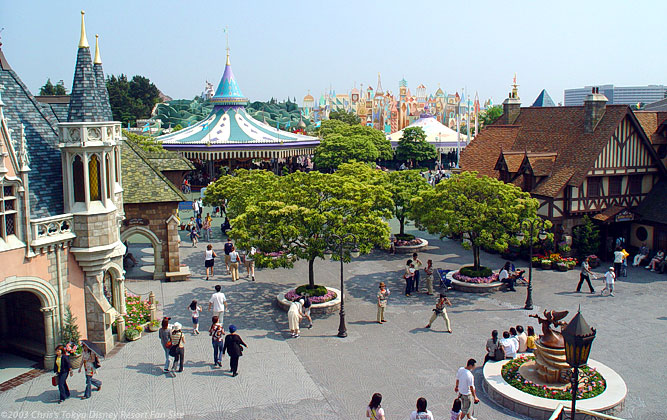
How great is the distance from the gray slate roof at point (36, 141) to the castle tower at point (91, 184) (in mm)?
487

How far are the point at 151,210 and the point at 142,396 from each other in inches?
459

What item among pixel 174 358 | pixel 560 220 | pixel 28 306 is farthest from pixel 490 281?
pixel 28 306

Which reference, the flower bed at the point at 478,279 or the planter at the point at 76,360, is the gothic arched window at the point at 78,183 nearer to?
the planter at the point at 76,360

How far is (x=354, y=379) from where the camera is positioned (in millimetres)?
15883

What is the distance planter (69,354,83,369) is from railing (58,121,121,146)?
5493 mm

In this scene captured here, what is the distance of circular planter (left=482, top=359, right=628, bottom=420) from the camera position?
45.9 feet

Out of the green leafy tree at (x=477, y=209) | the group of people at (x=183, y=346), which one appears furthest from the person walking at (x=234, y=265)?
the group of people at (x=183, y=346)

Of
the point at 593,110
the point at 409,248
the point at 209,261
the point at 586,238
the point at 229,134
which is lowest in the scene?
the point at 409,248

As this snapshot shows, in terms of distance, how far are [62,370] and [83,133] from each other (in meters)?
6.09

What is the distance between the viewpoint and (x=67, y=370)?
569 inches

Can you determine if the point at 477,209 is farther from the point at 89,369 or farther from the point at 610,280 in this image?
the point at 89,369

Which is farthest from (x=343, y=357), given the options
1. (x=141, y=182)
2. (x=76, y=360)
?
(x=141, y=182)

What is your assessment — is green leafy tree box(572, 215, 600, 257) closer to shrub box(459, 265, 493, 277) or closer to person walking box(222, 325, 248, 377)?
shrub box(459, 265, 493, 277)

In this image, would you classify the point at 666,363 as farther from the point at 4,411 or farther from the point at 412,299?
the point at 4,411
